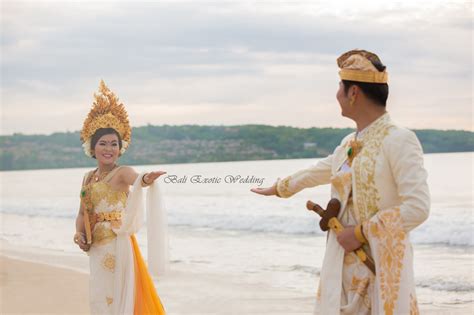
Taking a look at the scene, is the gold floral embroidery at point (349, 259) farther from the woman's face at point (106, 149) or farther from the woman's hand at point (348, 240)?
the woman's face at point (106, 149)

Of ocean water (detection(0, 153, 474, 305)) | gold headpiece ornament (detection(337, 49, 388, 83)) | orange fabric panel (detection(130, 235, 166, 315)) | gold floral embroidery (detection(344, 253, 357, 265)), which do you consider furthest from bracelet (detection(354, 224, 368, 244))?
ocean water (detection(0, 153, 474, 305))

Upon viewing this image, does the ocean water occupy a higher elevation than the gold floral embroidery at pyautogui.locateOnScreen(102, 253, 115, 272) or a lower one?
lower

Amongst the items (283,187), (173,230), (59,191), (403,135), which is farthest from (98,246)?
(59,191)

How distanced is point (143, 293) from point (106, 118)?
1240 millimetres

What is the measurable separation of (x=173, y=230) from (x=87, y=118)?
12.0 m

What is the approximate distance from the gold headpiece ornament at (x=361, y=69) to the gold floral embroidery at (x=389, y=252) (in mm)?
578

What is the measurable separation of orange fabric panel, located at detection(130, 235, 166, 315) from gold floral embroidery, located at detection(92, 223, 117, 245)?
0.19 meters

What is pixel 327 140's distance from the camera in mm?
22594

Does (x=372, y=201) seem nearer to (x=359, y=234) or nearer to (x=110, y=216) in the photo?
(x=359, y=234)

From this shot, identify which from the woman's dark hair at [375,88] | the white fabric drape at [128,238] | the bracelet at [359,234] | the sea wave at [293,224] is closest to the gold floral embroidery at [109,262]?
the white fabric drape at [128,238]

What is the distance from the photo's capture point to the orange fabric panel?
518 centimetres

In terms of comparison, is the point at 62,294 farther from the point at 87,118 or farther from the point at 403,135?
the point at 403,135

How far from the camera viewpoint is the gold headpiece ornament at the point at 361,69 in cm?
326

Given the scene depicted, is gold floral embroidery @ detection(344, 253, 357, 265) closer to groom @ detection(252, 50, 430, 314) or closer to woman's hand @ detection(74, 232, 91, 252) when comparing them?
groom @ detection(252, 50, 430, 314)
